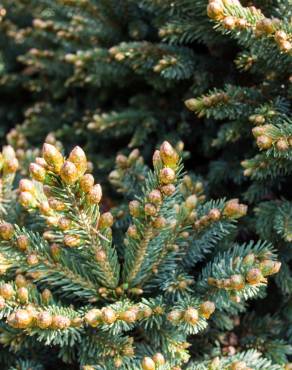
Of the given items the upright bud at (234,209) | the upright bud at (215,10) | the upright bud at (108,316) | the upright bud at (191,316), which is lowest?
the upright bud at (108,316)

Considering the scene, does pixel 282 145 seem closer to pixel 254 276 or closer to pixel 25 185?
pixel 254 276

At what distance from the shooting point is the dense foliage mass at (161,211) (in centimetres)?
98

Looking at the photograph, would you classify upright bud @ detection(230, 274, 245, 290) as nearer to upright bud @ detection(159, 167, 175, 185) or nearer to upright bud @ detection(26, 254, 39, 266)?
upright bud @ detection(159, 167, 175, 185)

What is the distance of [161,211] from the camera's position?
3.32 feet

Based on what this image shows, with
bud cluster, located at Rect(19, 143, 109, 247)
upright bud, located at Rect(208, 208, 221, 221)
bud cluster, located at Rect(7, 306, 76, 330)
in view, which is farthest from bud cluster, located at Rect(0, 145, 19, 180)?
upright bud, located at Rect(208, 208, 221, 221)

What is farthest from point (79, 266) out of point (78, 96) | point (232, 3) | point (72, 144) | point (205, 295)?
point (78, 96)

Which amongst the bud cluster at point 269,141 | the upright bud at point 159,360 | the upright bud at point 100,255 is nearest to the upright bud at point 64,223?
the upright bud at point 100,255

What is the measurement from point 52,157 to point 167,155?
0.70 feet

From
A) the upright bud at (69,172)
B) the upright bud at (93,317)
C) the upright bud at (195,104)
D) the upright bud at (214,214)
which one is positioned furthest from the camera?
Answer: the upright bud at (195,104)

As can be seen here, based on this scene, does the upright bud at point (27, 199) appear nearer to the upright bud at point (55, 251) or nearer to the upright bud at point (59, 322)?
the upright bud at point (55, 251)

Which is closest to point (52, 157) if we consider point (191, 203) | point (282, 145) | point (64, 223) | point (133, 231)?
point (64, 223)

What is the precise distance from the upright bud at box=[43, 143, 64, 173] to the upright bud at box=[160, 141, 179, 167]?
19cm

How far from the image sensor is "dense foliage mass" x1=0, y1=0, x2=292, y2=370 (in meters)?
0.98

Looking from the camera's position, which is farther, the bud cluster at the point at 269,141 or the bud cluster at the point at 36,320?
the bud cluster at the point at 269,141
